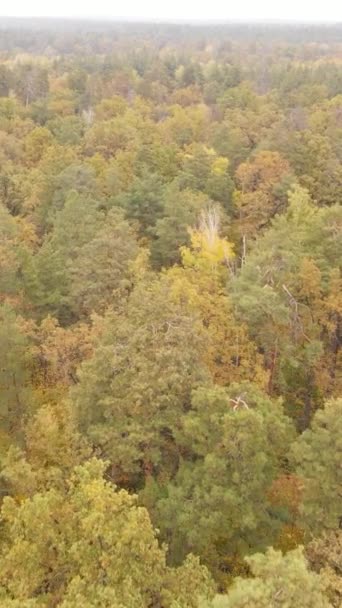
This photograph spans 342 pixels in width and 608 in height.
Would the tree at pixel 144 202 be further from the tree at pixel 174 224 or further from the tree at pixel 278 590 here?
the tree at pixel 278 590

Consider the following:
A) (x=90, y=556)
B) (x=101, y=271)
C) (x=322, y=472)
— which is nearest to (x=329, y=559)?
(x=322, y=472)

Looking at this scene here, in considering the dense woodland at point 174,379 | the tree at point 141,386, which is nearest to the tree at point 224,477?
the dense woodland at point 174,379

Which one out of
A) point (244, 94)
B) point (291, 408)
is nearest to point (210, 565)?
point (291, 408)

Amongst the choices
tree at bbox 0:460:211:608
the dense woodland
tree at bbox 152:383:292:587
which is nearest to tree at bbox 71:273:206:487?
the dense woodland

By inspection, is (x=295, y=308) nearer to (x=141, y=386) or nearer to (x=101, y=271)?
(x=101, y=271)

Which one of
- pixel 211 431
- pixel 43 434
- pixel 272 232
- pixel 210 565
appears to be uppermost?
pixel 272 232

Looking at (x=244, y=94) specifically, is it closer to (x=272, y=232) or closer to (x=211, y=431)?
(x=272, y=232)
